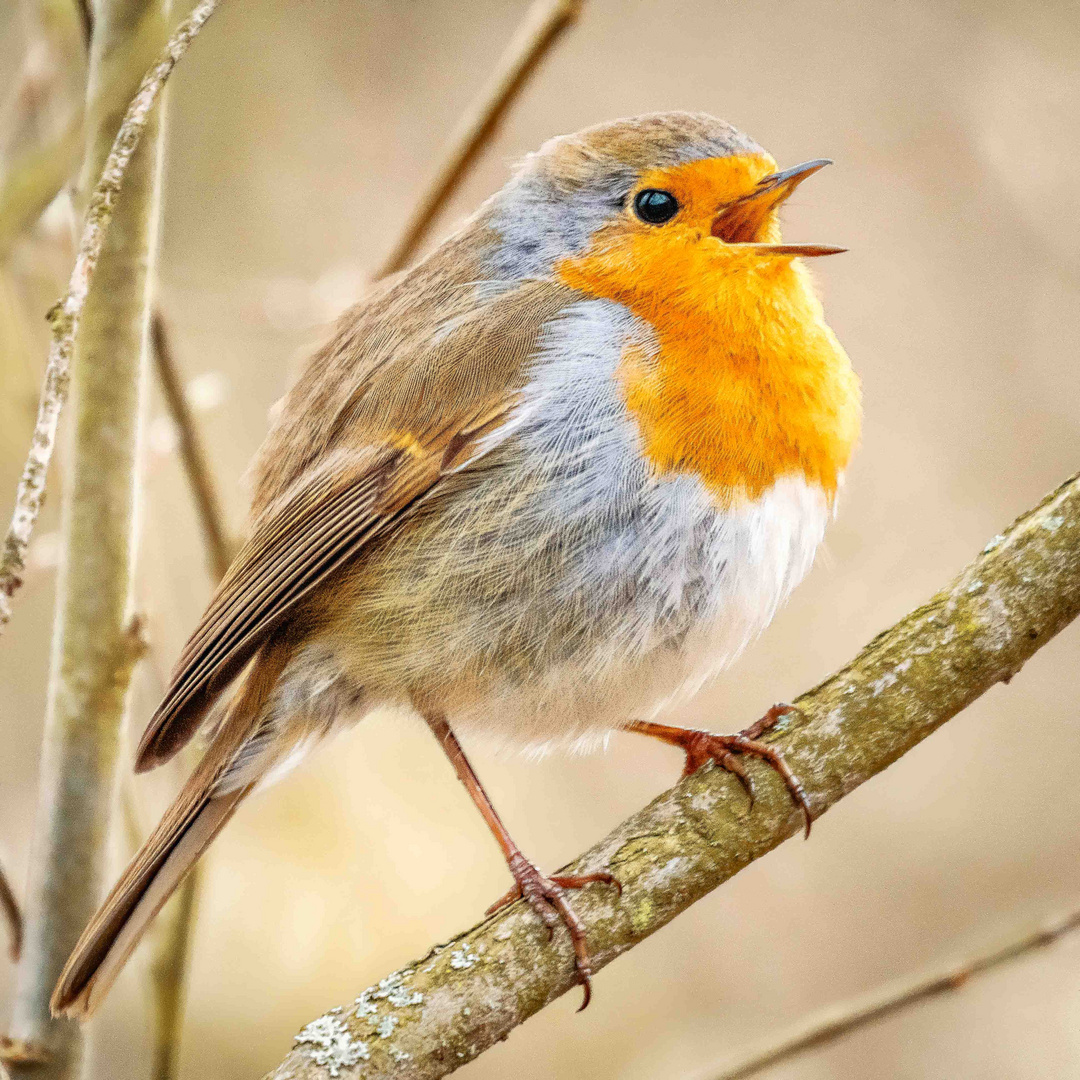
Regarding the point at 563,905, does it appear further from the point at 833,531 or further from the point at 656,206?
the point at 833,531

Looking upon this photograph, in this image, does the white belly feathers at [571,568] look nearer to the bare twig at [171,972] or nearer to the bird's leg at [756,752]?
the bird's leg at [756,752]

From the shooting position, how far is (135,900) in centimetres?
241

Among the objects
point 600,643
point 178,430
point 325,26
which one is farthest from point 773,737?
point 325,26

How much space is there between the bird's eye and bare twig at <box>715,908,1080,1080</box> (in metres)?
1.55

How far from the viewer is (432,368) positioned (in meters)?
2.65

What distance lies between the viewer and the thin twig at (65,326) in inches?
60.6

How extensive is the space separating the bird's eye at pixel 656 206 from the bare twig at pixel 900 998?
155 centimetres

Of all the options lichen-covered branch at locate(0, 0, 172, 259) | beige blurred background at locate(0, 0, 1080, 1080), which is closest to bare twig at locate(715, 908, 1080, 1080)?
beige blurred background at locate(0, 0, 1080, 1080)

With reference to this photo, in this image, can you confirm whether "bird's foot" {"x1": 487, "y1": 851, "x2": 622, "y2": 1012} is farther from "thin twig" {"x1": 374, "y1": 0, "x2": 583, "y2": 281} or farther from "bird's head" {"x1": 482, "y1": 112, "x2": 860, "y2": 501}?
"thin twig" {"x1": 374, "y1": 0, "x2": 583, "y2": 281}

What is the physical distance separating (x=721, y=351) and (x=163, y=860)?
1470mm

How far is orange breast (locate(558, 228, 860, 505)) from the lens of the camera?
246 centimetres

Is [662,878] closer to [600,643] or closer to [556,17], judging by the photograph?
[600,643]

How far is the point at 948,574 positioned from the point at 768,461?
2017 mm

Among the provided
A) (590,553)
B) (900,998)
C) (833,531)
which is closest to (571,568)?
(590,553)
